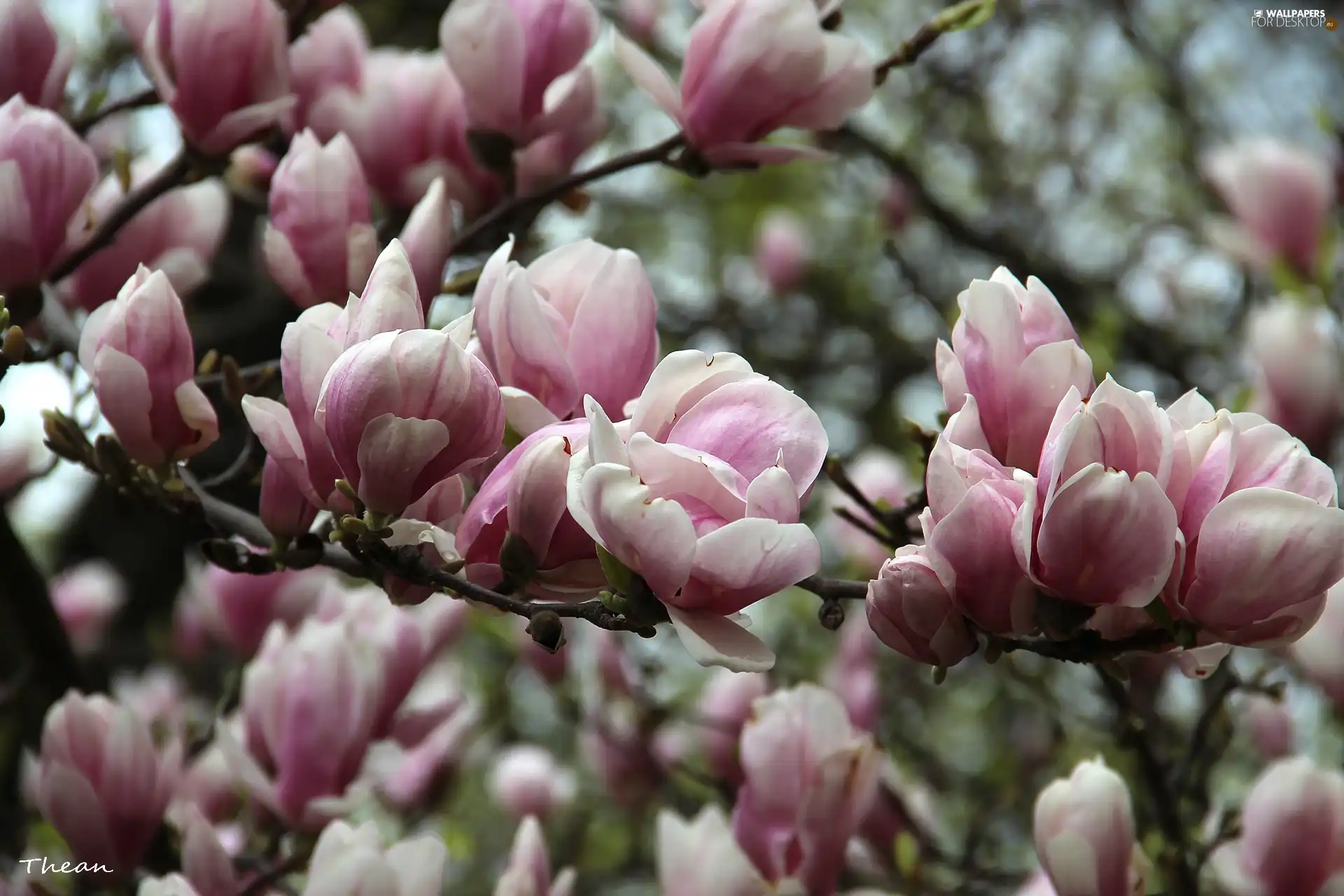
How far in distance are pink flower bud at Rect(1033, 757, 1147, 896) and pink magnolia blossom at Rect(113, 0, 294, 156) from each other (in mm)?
804

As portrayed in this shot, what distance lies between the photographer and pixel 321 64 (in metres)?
1.19

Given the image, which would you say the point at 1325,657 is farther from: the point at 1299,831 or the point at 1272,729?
the point at 1272,729

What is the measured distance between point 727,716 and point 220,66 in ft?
3.22

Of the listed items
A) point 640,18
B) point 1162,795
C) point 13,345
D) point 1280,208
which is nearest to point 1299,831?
point 1162,795

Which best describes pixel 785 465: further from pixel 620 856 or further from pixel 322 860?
pixel 620 856

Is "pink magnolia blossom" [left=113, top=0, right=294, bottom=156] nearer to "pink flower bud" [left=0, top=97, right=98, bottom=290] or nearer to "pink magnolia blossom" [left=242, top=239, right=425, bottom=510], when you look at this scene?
"pink flower bud" [left=0, top=97, right=98, bottom=290]

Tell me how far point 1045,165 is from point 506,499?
3273 mm

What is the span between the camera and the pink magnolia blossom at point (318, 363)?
2.21 ft

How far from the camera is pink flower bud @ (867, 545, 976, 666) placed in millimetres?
658

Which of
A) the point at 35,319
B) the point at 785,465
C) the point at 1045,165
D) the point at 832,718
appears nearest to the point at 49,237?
the point at 35,319

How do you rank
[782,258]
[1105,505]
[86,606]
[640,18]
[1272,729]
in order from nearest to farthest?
[1105,505] < [1272,729] < [86,606] < [640,18] < [782,258]

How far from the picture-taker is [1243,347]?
2.19 meters

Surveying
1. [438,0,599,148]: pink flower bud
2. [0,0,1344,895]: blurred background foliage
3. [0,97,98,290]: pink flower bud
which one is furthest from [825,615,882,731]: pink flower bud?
[0,97,98,290]: pink flower bud

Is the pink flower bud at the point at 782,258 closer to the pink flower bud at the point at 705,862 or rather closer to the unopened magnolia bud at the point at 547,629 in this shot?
the pink flower bud at the point at 705,862
